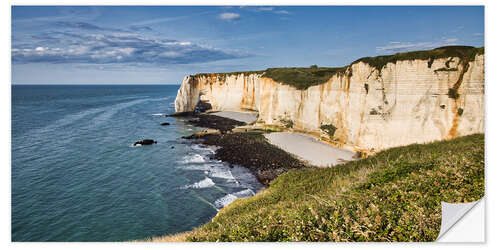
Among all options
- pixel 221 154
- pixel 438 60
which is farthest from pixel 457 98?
pixel 221 154

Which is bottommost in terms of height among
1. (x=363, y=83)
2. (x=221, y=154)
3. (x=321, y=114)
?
(x=221, y=154)

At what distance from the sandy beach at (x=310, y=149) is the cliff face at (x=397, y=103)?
3.90 ft

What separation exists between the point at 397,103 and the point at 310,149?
901 cm

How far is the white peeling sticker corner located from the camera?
5.08m

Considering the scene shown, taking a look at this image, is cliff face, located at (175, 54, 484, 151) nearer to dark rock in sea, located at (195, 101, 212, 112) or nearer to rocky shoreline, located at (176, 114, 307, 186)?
rocky shoreline, located at (176, 114, 307, 186)

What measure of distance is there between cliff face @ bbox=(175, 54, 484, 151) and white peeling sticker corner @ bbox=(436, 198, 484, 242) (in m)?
11.1

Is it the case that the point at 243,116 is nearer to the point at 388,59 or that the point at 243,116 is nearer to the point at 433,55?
the point at 388,59

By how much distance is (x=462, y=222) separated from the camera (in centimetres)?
564

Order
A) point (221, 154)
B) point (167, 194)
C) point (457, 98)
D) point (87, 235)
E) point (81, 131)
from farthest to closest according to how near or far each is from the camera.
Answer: point (81, 131), point (221, 154), point (167, 194), point (457, 98), point (87, 235)

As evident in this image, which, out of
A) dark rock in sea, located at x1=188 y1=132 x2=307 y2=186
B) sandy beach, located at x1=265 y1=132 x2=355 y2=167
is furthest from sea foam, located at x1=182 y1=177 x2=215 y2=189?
sandy beach, located at x1=265 y1=132 x2=355 y2=167

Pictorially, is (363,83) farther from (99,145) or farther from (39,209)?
(99,145)

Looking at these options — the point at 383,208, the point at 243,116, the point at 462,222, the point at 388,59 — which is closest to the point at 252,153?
the point at 388,59
